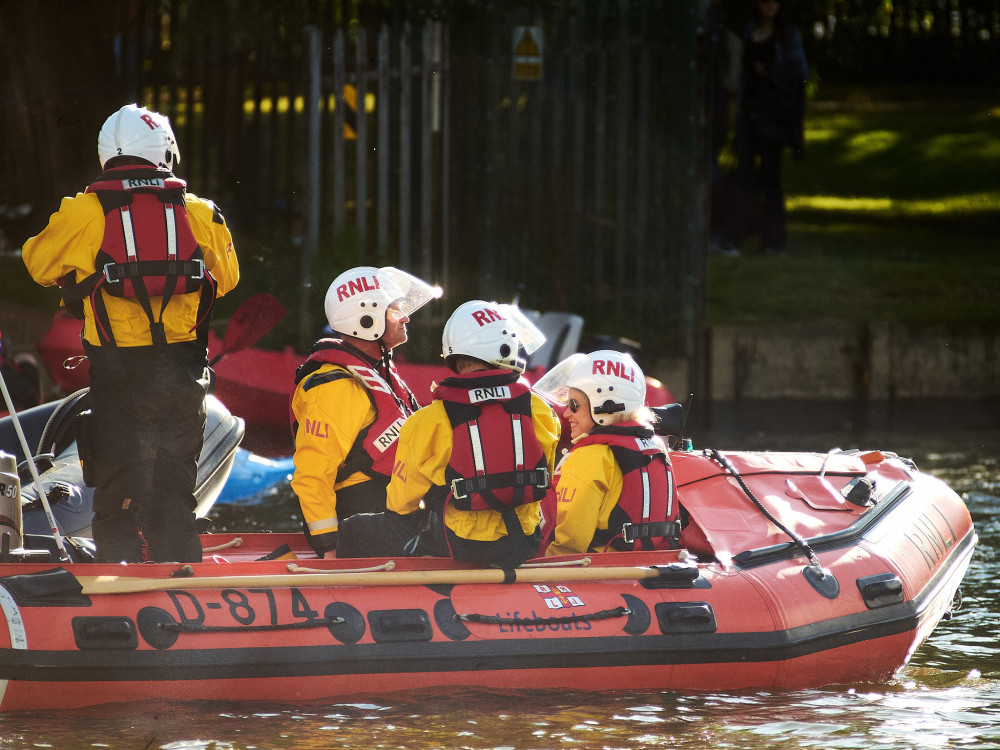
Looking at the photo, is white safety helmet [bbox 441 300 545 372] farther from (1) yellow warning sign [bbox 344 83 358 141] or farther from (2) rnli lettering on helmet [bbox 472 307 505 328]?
(1) yellow warning sign [bbox 344 83 358 141]

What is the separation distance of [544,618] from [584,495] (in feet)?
1.65

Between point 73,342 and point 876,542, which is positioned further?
point 73,342

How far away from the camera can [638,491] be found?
17.3 feet

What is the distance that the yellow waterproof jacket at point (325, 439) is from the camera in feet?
17.1

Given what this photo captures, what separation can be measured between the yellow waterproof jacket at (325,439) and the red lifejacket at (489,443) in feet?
1.40

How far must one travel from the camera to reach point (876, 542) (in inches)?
225

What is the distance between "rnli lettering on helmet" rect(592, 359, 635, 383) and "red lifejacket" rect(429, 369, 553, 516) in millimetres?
409

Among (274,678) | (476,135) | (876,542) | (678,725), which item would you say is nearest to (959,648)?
(876,542)

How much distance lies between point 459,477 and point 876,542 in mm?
1834

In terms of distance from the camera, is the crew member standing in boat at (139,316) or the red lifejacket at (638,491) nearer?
the crew member standing in boat at (139,316)

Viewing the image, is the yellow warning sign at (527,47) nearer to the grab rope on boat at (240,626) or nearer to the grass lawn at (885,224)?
the grass lawn at (885,224)

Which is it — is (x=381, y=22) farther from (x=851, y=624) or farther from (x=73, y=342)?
(x=851, y=624)

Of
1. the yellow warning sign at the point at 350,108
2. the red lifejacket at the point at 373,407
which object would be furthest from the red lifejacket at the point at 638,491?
the yellow warning sign at the point at 350,108

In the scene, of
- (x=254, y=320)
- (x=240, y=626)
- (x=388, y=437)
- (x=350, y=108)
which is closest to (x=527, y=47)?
(x=350, y=108)
